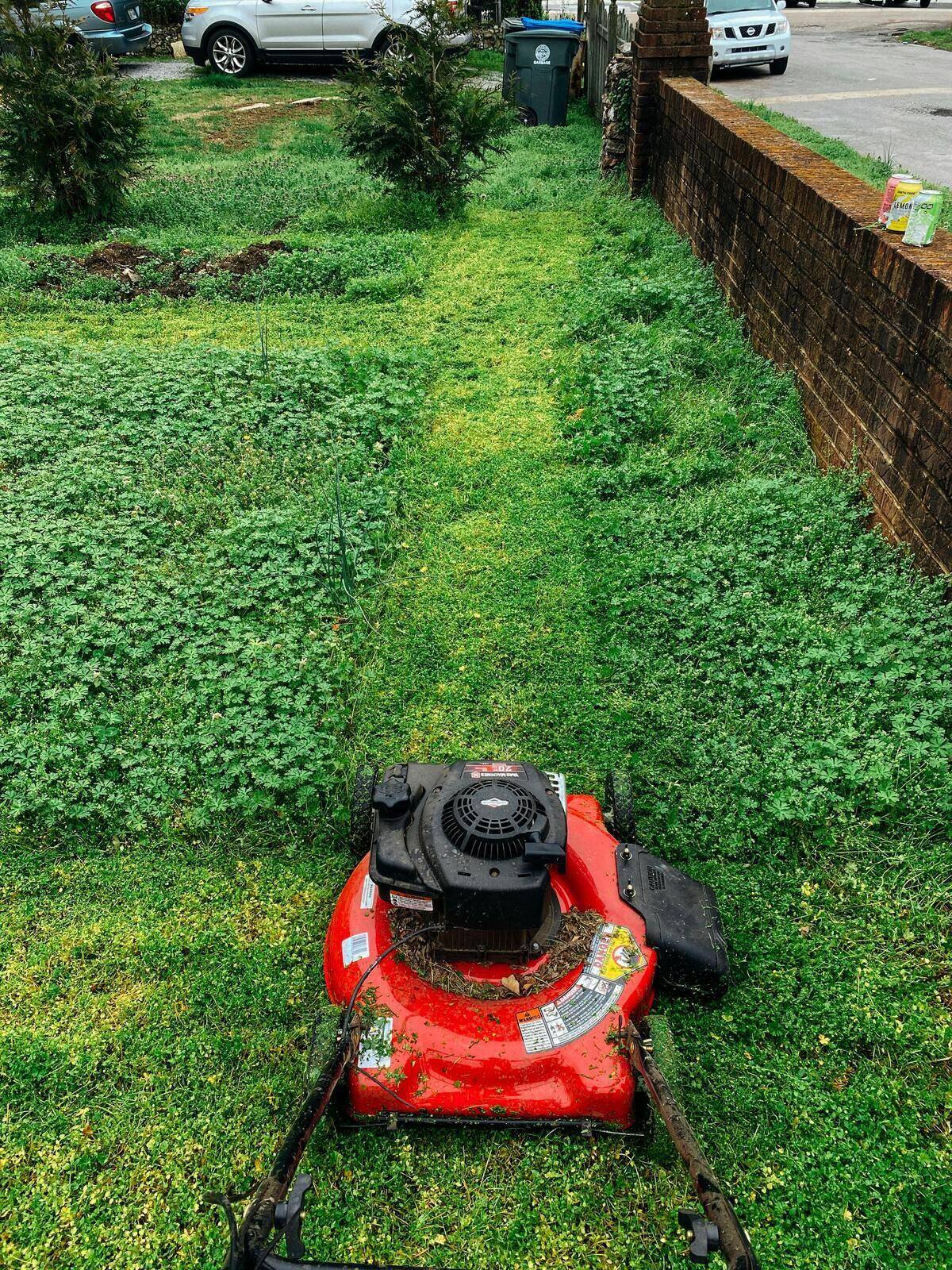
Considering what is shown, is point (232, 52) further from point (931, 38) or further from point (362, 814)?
point (362, 814)

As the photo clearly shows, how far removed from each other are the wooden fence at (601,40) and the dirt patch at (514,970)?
1040 centimetres

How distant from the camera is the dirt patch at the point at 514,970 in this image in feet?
9.45

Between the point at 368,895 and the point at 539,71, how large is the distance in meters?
13.7

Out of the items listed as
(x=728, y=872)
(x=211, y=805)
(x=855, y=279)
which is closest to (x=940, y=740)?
(x=728, y=872)

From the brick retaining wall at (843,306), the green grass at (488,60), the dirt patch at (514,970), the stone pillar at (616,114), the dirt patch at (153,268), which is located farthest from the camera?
the green grass at (488,60)

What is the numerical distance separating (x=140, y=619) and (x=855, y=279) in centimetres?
400

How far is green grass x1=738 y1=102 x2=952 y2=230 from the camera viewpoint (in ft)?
26.0

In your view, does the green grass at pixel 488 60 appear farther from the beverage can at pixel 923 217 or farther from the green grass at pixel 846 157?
the beverage can at pixel 923 217

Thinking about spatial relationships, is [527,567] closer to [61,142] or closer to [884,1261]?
[884,1261]

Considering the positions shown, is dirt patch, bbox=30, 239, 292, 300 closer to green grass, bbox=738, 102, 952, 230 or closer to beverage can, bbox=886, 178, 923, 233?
green grass, bbox=738, 102, 952, 230

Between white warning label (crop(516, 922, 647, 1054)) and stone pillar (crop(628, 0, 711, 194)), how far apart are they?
900 cm

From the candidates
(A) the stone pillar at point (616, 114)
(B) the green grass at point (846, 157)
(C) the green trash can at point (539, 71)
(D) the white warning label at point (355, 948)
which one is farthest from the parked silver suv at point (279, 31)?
(D) the white warning label at point (355, 948)

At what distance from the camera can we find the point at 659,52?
357 inches

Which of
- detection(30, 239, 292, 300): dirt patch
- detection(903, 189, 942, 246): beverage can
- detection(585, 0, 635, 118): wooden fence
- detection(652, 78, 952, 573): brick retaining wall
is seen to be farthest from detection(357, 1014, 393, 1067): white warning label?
detection(585, 0, 635, 118): wooden fence
